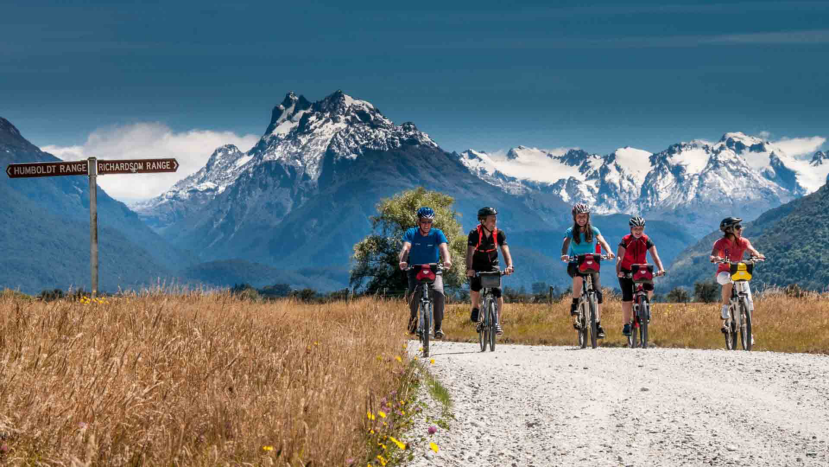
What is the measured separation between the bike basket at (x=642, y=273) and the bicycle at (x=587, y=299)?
2.75 ft

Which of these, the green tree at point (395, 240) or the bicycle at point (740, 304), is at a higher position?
the green tree at point (395, 240)

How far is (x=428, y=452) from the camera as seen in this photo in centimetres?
762

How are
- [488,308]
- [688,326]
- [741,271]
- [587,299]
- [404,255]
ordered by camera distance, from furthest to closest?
[688,326], [587,299], [741,271], [488,308], [404,255]

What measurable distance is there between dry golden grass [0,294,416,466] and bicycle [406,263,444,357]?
3.36m

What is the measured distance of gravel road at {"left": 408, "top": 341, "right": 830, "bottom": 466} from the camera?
7.75 metres

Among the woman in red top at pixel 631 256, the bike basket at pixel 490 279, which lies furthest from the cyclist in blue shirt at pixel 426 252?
the woman in red top at pixel 631 256

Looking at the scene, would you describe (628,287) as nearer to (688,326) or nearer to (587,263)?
(587,263)

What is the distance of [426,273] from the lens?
45.9 feet

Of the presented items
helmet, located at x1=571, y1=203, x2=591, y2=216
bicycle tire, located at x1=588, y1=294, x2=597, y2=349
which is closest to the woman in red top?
bicycle tire, located at x1=588, y1=294, x2=597, y2=349

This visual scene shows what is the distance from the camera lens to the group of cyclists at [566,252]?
14.1 m

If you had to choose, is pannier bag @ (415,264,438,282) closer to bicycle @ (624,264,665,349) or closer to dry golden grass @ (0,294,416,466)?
dry golden grass @ (0,294,416,466)

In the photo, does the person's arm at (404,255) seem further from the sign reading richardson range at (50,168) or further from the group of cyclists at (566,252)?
the sign reading richardson range at (50,168)

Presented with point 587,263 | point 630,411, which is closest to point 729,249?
point 587,263

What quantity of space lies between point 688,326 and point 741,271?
5406 millimetres
